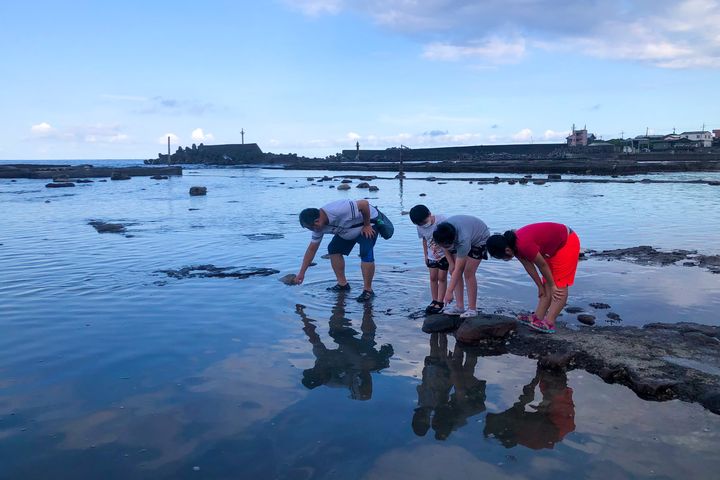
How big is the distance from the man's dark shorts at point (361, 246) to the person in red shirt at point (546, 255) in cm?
209

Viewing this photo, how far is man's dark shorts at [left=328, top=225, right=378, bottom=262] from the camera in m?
7.28

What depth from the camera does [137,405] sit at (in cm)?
424

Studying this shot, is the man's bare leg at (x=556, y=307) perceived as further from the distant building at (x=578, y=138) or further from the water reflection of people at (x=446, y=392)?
the distant building at (x=578, y=138)

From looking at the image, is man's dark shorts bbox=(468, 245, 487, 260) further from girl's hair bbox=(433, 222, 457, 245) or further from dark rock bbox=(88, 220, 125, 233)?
dark rock bbox=(88, 220, 125, 233)

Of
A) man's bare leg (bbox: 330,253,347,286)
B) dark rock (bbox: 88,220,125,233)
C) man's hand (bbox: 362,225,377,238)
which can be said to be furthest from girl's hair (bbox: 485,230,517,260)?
dark rock (bbox: 88,220,125,233)

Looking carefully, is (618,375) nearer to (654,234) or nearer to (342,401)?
(342,401)

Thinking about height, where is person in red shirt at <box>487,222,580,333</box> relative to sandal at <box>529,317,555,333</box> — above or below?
above

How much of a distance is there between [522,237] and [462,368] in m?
1.36

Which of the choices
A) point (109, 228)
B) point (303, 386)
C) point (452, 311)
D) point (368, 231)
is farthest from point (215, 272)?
point (109, 228)

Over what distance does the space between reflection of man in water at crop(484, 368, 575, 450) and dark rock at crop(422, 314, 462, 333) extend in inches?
56.9

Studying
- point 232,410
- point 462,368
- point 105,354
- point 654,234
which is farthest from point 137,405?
point 654,234

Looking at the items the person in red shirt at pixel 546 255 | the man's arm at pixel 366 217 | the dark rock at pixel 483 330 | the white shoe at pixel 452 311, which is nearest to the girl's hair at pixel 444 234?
the person in red shirt at pixel 546 255

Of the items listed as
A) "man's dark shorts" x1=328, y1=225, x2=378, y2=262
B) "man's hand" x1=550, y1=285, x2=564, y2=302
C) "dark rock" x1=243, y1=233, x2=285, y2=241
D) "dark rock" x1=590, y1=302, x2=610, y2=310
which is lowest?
"dark rock" x1=590, y1=302, x2=610, y2=310

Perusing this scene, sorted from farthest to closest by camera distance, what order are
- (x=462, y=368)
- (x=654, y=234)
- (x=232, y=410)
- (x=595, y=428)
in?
(x=654, y=234) → (x=462, y=368) → (x=232, y=410) → (x=595, y=428)
